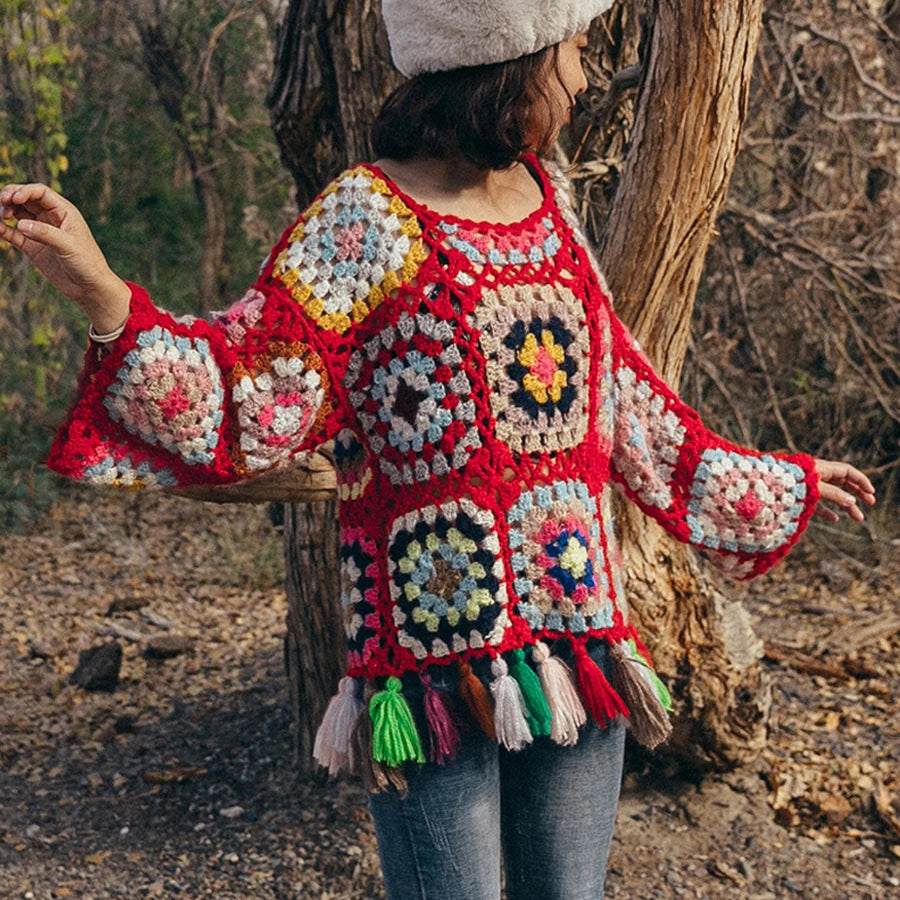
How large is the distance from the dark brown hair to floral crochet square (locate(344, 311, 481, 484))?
24 centimetres

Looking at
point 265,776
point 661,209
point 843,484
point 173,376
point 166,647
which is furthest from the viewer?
point 166,647

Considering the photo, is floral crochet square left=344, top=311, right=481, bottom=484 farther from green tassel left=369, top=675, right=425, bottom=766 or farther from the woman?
green tassel left=369, top=675, right=425, bottom=766

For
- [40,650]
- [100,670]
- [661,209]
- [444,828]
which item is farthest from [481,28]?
[40,650]

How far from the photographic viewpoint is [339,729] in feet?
5.67

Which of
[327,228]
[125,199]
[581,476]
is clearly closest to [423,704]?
[581,476]

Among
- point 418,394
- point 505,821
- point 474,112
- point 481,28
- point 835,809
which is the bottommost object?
point 835,809

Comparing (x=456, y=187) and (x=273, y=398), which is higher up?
(x=456, y=187)

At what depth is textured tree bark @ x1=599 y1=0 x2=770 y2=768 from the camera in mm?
2242

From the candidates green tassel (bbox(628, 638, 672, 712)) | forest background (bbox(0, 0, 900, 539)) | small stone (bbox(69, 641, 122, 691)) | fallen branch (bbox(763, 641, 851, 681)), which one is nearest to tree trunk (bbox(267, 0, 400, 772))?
forest background (bbox(0, 0, 900, 539))

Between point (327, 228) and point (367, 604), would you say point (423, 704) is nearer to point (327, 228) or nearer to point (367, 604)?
point (367, 604)

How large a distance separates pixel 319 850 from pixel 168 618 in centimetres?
158

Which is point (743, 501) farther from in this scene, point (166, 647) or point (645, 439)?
point (166, 647)

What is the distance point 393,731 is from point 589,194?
1.63 meters

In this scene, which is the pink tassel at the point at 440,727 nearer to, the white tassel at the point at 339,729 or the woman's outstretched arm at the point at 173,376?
the white tassel at the point at 339,729
